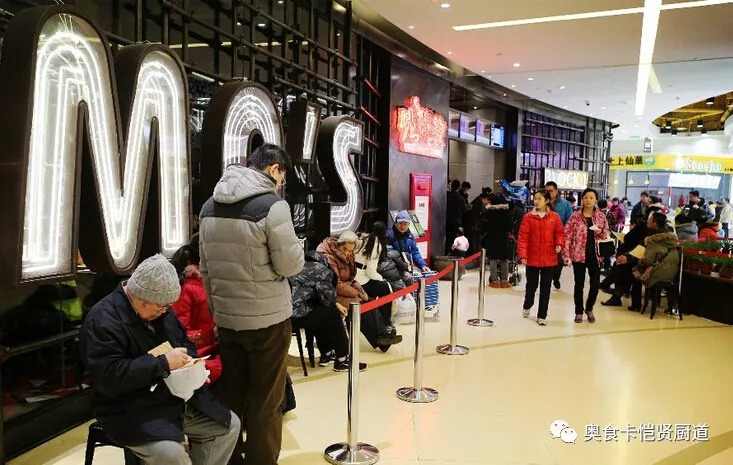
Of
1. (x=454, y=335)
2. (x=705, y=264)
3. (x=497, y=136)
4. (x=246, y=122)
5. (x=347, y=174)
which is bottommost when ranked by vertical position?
(x=454, y=335)

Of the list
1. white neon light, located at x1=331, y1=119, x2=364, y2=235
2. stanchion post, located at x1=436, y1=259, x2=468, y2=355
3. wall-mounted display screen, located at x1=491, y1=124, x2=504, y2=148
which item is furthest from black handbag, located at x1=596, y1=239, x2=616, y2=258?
wall-mounted display screen, located at x1=491, y1=124, x2=504, y2=148

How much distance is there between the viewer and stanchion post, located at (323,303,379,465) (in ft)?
10.2

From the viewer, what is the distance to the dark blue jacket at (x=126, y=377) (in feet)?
7.08

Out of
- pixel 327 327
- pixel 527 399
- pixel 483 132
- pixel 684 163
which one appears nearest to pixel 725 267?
pixel 527 399

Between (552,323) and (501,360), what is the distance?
1826 mm

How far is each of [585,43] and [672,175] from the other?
Answer: 16.4 m

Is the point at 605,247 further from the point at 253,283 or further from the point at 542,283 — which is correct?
the point at 253,283

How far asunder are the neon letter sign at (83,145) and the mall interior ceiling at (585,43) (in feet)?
13.7

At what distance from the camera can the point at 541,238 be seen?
21.5 feet

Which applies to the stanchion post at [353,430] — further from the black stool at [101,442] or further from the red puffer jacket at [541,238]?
the red puffer jacket at [541,238]

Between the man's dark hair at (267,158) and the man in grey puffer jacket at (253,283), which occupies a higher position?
the man's dark hair at (267,158)

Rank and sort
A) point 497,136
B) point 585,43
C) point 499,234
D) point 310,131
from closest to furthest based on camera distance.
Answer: point 310,131
point 585,43
point 499,234
point 497,136

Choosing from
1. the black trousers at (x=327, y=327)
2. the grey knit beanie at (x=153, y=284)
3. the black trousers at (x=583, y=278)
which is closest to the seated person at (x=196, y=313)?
the grey knit beanie at (x=153, y=284)

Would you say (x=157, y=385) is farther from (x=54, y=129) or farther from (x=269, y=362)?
(x=54, y=129)
